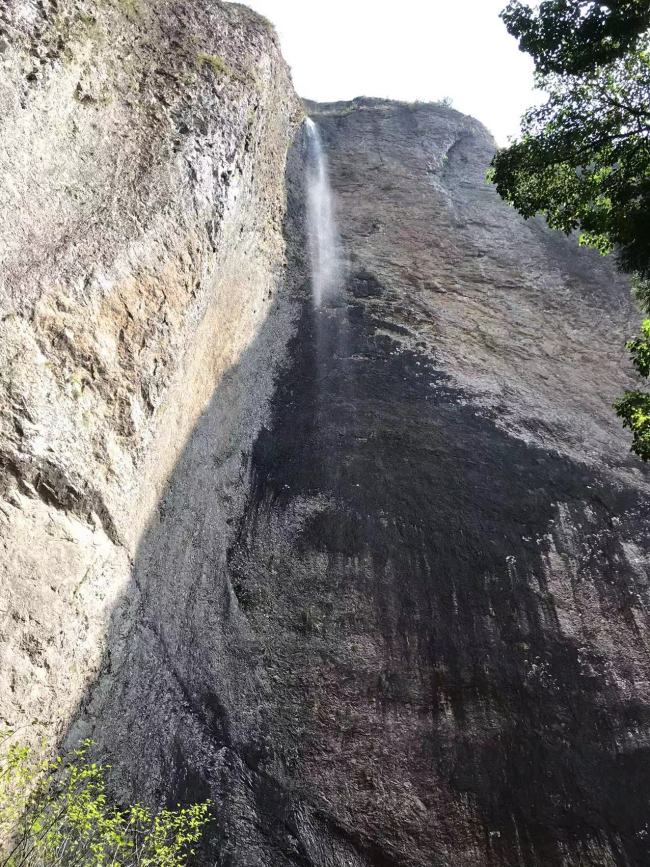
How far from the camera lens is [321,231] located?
1848cm

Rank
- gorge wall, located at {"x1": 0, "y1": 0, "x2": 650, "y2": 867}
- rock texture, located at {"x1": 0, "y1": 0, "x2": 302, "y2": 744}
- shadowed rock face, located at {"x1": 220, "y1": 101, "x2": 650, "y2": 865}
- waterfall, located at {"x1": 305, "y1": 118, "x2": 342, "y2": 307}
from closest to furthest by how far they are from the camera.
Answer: rock texture, located at {"x1": 0, "y1": 0, "x2": 302, "y2": 744} < gorge wall, located at {"x1": 0, "y1": 0, "x2": 650, "y2": 867} < shadowed rock face, located at {"x1": 220, "y1": 101, "x2": 650, "y2": 865} < waterfall, located at {"x1": 305, "y1": 118, "x2": 342, "y2": 307}

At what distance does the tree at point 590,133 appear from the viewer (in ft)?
24.7

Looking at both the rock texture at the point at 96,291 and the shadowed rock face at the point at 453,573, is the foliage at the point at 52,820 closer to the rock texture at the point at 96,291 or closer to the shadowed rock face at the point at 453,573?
the rock texture at the point at 96,291

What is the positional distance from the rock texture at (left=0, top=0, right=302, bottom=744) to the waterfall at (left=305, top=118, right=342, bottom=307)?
4517 millimetres

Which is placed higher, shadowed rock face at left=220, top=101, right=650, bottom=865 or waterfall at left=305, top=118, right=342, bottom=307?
waterfall at left=305, top=118, right=342, bottom=307

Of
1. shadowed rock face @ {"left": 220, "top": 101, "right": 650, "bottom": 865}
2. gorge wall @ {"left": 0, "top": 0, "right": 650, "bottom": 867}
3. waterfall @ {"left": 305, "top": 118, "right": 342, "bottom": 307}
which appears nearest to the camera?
gorge wall @ {"left": 0, "top": 0, "right": 650, "bottom": 867}

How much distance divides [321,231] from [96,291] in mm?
11534

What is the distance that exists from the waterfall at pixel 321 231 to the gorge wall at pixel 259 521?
6.03 feet

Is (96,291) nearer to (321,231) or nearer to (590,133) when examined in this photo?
(590,133)

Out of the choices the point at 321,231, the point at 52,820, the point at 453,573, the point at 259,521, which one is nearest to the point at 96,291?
the point at 259,521

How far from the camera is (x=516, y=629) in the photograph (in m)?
10.1

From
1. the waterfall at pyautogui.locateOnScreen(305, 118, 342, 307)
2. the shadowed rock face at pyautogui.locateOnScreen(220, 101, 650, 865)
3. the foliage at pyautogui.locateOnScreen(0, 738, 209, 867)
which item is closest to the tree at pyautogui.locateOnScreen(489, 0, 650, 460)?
the shadowed rock face at pyautogui.locateOnScreen(220, 101, 650, 865)

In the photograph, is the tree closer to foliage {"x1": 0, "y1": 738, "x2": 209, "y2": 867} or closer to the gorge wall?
the gorge wall

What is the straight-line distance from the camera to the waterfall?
16.7 metres
